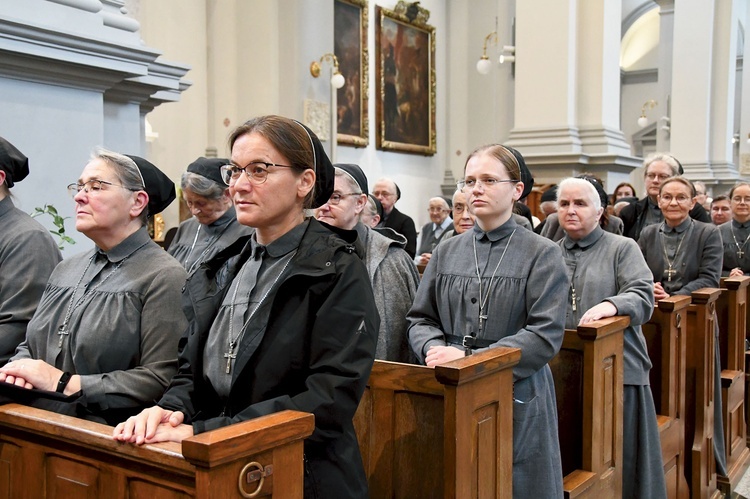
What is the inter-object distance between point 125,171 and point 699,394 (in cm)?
394

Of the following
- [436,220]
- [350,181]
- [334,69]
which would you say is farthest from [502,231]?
[334,69]

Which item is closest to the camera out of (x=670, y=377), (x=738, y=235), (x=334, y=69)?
(x=670, y=377)

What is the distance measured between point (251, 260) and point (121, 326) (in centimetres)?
53

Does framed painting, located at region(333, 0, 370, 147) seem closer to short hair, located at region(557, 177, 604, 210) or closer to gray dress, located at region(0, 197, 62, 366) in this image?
short hair, located at region(557, 177, 604, 210)

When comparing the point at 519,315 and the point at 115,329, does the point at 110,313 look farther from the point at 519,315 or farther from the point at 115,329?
the point at 519,315

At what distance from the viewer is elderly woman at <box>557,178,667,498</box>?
411 centimetres

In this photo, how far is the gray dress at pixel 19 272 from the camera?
10.1ft

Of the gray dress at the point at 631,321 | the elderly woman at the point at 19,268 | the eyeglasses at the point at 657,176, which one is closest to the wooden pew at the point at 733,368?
the eyeglasses at the point at 657,176

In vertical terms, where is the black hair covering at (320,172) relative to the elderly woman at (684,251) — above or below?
above

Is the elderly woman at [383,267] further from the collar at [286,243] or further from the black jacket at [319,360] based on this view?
the black jacket at [319,360]

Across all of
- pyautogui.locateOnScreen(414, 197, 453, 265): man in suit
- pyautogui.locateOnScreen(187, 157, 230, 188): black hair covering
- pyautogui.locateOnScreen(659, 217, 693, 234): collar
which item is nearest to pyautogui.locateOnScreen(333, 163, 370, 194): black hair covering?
pyautogui.locateOnScreen(187, 157, 230, 188): black hair covering

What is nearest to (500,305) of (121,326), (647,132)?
(121,326)

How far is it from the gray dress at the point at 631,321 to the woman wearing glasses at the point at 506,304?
3.09 ft

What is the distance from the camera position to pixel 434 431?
9.28ft
